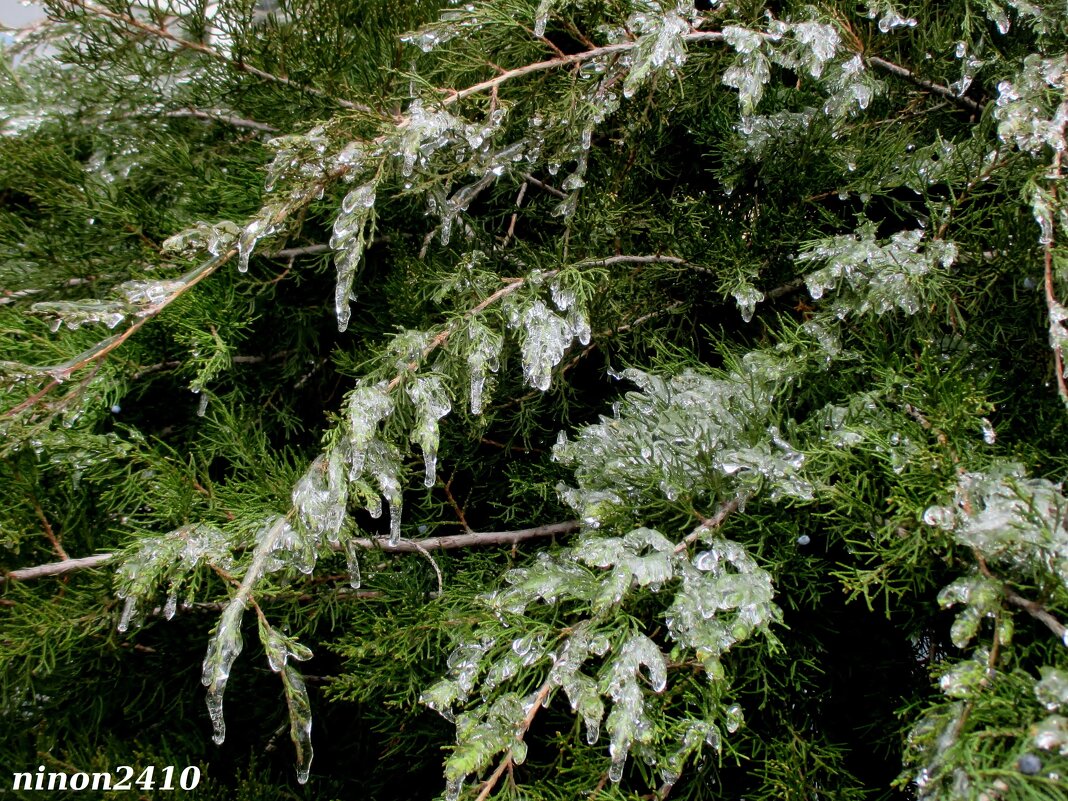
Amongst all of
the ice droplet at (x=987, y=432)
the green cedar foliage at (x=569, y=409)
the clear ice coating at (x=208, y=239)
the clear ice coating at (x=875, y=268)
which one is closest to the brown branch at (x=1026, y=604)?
the green cedar foliage at (x=569, y=409)

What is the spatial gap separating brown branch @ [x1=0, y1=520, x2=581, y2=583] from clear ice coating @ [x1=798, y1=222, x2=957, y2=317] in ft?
1.22

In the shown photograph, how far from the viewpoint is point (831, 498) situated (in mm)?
653

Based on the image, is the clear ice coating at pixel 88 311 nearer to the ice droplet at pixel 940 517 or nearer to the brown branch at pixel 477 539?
the brown branch at pixel 477 539

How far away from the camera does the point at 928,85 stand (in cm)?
94

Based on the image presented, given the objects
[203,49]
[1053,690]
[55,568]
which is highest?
[203,49]

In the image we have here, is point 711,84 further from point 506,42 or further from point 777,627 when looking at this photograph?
point 777,627

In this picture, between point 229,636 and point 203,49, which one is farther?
point 203,49

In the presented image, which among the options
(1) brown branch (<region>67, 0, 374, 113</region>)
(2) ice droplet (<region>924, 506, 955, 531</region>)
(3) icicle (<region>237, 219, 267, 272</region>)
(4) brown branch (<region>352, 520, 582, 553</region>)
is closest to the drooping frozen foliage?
(2) ice droplet (<region>924, 506, 955, 531</region>)

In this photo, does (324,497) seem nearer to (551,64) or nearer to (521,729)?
(521,729)

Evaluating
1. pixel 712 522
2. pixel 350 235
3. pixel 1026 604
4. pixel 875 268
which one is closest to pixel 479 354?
pixel 350 235

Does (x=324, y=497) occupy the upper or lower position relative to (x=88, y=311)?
lower

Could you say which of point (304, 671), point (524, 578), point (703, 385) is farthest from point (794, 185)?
point (304, 671)

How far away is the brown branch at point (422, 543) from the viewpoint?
0.88 metres

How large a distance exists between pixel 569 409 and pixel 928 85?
1.99ft
